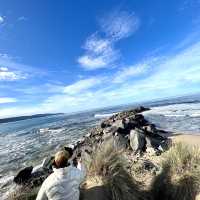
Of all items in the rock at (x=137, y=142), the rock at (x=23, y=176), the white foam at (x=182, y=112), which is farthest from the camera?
the white foam at (x=182, y=112)

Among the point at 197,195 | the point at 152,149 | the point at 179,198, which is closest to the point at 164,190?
the point at 179,198

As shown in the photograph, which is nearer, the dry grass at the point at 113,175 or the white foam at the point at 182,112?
the dry grass at the point at 113,175

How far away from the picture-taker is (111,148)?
5852 mm

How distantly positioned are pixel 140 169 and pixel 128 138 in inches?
265

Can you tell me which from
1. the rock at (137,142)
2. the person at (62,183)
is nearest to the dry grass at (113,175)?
the person at (62,183)

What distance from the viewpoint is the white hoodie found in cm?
475

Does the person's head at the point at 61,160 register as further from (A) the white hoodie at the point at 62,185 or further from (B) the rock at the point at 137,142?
(B) the rock at the point at 137,142

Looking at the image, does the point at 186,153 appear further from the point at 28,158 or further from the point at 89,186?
the point at 28,158

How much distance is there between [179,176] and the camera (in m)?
5.28

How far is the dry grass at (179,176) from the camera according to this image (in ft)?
16.6

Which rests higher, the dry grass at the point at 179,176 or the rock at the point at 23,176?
the dry grass at the point at 179,176

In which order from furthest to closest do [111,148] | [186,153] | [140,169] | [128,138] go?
[128,138] < [140,169] < [111,148] < [186,153]

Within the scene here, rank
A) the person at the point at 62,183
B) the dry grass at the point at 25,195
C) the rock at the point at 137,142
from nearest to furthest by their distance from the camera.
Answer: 1. the person at the point at 62,183
2. the dry grass at the point at 25,195
3. the rock at the point at 137,142

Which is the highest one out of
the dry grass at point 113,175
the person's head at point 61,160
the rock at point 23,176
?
the person's head at point 61,160
